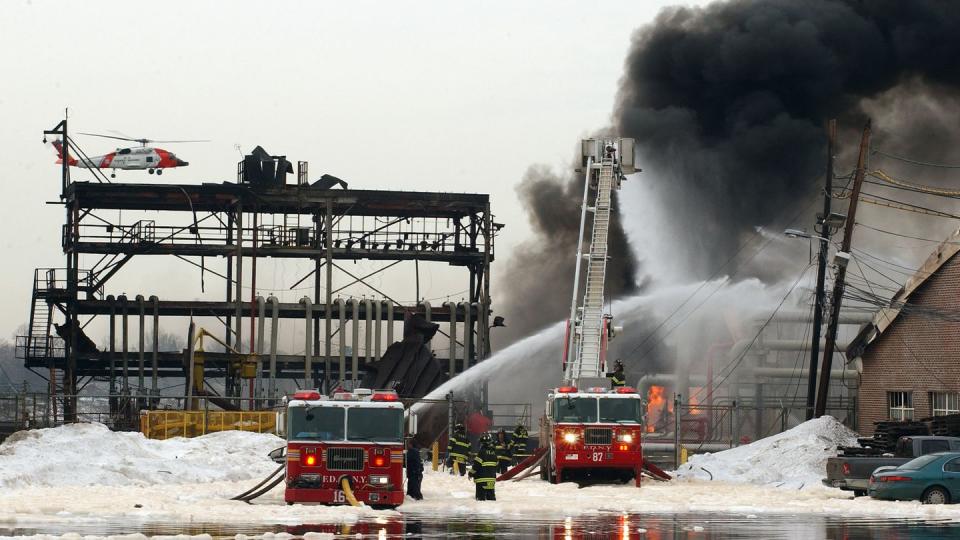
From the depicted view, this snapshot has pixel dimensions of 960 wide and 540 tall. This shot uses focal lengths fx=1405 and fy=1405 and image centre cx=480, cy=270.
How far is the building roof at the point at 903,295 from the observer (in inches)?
1667

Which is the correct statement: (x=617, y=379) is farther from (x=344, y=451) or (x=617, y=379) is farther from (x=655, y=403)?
(x=655, y=403)

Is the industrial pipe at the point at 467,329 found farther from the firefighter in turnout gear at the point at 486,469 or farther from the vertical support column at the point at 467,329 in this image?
the firefighter in turnout gear at the point at 486,469

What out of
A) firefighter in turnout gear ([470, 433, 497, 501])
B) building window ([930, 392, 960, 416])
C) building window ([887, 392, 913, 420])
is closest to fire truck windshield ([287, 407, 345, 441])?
firefighter in turnout gear ([470, 433, 497, 501])

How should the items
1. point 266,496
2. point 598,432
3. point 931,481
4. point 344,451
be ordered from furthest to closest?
point 598,432
point 266,496
point 931,481
point 344,451

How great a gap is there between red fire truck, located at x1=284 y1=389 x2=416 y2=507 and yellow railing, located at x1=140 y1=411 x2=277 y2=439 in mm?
22074

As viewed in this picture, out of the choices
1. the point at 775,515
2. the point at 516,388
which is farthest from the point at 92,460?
the point at 516,388

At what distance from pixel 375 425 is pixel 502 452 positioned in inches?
410

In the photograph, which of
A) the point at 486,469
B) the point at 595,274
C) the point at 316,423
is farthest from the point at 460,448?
the point at 316,423

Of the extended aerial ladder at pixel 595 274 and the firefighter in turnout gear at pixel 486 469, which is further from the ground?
the extended aerial ladder at pixel 595 274

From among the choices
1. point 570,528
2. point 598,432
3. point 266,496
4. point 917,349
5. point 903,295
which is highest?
point 903,295

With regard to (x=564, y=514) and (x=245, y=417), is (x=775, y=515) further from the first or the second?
(x=245, y=417)

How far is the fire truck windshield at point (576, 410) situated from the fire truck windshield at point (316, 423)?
30.5ft

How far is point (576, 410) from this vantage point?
3366 cm

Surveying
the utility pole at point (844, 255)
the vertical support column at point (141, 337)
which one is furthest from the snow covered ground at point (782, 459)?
the vertical support column at point (141, 337)
